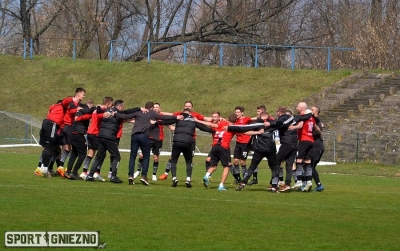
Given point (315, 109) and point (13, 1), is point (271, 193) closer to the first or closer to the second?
point (315, 109)

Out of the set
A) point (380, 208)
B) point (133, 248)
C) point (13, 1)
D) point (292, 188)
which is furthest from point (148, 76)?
point (133, 248)

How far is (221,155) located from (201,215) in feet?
20.6

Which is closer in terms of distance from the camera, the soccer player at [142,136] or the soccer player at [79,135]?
the soccer player at [142,136]

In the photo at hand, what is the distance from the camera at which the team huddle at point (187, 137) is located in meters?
21.6

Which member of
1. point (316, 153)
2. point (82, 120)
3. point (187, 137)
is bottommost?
point (316, 153)

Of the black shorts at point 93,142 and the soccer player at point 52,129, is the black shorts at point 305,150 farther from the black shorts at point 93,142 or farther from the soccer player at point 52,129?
the soccer player at point 52,129

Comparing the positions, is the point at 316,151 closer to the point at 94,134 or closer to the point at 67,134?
the point at 94,134

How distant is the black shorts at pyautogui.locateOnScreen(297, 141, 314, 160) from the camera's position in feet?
72.2

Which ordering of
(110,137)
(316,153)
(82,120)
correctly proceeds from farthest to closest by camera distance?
1. (82,120)
2. (110,137)
3. (316,153)

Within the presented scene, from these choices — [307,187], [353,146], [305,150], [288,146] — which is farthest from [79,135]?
[353,146]

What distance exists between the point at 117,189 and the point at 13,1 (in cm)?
5211

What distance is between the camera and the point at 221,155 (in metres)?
22.2

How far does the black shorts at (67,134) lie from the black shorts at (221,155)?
160 inches

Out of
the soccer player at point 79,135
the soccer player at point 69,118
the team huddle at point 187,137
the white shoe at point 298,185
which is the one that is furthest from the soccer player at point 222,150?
the soccer player at point 69,118
